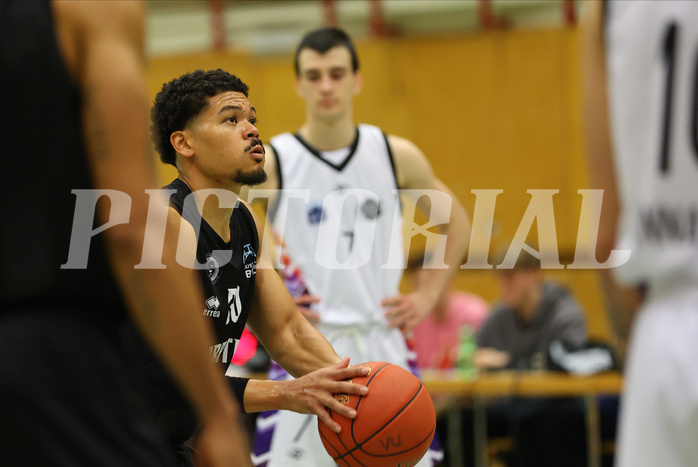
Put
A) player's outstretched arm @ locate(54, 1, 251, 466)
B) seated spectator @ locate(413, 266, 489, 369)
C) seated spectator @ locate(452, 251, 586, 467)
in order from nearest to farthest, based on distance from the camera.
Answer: player's outstretched arm @ locate(54, 1, 251, 466) < seated spectator @ locate(452, 251, 586, 467) < seated spectator @ locate(413, 266, 489, 369)

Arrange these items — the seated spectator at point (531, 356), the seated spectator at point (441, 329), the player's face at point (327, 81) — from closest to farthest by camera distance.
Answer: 1. the player's face at point (327, 81)
2. the seated spectator at point (531, 356)
3. the seated spectator at point (441, 329)

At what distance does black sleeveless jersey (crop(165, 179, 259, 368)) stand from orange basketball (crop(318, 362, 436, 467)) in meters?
0.38

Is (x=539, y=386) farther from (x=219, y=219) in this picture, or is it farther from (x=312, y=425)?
(x=219, y=219)

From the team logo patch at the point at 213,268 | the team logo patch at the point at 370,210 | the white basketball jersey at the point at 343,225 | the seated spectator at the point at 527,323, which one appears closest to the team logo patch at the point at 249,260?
the team logo patch at the point at 213,268

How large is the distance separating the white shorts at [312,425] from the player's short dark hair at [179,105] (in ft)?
6.30

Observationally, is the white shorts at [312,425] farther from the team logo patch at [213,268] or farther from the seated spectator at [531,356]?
the seated spectator at [531,356]

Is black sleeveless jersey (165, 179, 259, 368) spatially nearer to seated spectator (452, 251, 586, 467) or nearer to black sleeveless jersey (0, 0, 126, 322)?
black sleeveless jersey (0, 0, 126, 322)

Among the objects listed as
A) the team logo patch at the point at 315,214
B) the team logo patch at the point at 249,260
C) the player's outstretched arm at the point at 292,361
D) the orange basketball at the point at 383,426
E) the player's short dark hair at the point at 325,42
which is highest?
the player's short dark hair at the point at 325,42

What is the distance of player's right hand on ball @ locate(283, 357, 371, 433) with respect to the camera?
258 centimetres

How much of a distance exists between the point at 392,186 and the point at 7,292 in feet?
10.5

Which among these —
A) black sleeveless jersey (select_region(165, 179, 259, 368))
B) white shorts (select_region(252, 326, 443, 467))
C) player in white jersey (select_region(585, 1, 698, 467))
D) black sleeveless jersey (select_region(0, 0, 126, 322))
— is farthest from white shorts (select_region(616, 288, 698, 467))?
white shorts (select_region(252, 326, 443, 467))

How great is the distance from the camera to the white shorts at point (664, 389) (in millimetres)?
1985

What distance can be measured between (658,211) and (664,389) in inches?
16.2

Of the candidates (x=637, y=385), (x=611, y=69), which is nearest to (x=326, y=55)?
(x=611, y=69)
